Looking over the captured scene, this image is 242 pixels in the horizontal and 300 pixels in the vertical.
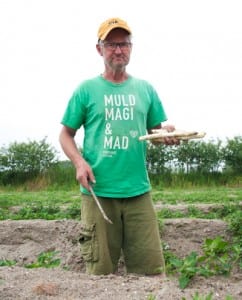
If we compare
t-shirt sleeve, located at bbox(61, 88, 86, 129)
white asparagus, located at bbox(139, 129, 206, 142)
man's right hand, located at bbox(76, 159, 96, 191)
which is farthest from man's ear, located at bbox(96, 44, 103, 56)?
man's right hand, located at bbox(76, 159, 96, 191)

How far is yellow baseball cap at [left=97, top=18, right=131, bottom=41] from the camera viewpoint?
4.04 meters

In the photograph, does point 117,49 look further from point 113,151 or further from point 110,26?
point 113,151

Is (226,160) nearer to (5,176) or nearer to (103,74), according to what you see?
(5,176)

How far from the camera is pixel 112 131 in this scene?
4035 millimetres

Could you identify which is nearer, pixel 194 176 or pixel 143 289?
pixel 143 289

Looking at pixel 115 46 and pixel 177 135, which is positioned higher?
pixel 115 46

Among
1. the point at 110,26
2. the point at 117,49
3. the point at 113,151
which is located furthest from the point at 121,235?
the point at 110,26

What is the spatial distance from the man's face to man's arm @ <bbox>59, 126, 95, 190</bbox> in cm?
56

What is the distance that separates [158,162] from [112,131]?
51.9 feet

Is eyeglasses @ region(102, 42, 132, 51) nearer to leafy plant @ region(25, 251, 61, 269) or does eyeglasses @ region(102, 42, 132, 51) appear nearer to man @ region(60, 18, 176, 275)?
man @ region(60, 18, 176, 275)

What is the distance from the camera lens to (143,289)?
118 inches

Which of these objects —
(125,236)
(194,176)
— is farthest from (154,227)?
(194,176)

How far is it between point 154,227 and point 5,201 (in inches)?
275

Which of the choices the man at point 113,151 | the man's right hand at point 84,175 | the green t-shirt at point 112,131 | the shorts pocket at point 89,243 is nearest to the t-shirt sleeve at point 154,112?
the man at point 113,151
